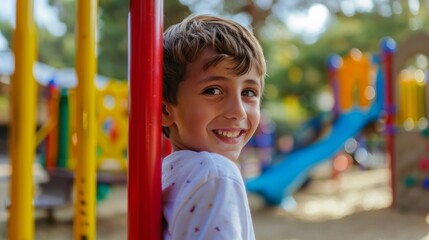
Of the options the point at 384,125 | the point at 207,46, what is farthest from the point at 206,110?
the point at 384,125

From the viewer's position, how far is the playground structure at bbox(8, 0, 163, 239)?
0.87m

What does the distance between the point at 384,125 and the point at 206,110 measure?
203 inches

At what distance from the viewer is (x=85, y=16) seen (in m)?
1.17

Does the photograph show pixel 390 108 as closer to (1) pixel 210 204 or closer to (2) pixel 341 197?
(2) pixel 341 197

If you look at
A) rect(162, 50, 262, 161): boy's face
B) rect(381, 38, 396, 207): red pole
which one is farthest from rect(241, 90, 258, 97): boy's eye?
rect(381, 38, 396, 207): red pole

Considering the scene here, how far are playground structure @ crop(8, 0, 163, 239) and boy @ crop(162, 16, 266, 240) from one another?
6 centimetres

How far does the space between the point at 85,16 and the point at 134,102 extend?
39cm

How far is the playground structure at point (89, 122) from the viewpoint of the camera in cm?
87

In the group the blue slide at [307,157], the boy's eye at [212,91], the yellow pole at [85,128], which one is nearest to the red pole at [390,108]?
the blue slide at [307,157]

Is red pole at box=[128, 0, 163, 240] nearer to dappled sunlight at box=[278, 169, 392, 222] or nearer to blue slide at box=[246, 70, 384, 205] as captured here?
dappled sunlight at box=[278, 169, 392, 222]

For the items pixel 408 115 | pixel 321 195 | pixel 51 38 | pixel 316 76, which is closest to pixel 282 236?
pixel 321 195

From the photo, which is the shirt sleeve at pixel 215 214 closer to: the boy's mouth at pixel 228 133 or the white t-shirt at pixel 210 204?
the white t-shirt at pixel 210 204

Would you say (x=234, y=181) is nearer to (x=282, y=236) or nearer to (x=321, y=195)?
(x=282, y=236)

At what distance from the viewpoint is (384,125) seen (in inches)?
225
